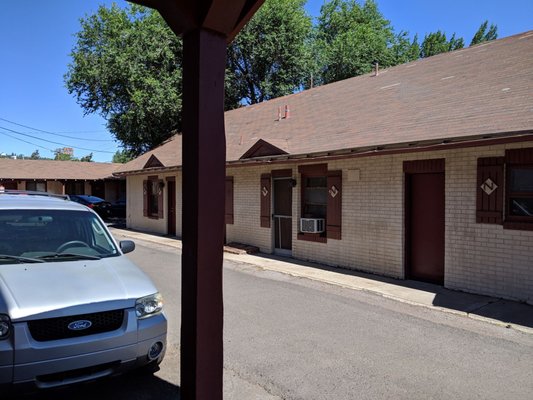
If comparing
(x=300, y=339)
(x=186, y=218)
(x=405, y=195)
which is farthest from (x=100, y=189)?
(x=186, y=218)

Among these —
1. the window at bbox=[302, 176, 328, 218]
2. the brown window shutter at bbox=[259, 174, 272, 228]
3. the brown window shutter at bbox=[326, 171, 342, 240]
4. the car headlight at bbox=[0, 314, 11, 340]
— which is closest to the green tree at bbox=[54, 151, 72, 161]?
the brown window shutter at bbox=[259, 174, 272, 228]

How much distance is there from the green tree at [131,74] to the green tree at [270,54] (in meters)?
4.74

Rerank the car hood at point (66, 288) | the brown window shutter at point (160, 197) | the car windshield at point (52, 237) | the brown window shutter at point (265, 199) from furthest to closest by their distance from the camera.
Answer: the brown window shutter at point (160, 197) < the brown window shutter at point (265, 199) < the car windshield at point (52, 237) < the car hood at point (66, 288)

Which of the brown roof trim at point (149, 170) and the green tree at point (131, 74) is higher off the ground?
the green tree at point (131, 74)

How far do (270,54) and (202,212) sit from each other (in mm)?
27065

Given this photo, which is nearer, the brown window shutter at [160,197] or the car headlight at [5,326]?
the car headlight at [5,326]

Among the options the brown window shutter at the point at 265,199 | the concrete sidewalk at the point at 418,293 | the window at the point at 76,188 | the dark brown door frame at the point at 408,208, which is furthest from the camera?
the window at the point at 76,188

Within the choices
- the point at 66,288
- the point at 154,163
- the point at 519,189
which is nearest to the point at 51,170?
the point at 154,163

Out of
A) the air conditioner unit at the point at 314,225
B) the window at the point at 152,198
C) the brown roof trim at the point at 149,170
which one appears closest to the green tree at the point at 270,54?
the brown roof trim at the point at 149,170

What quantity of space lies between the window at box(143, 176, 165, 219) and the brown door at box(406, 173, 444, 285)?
477 inches

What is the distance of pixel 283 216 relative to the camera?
12.6 meters

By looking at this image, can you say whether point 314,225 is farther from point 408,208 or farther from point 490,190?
point 490,190

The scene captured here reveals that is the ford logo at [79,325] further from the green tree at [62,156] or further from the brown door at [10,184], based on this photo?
the green tree at [62,156]

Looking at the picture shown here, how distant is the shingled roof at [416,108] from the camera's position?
26.3 ft
